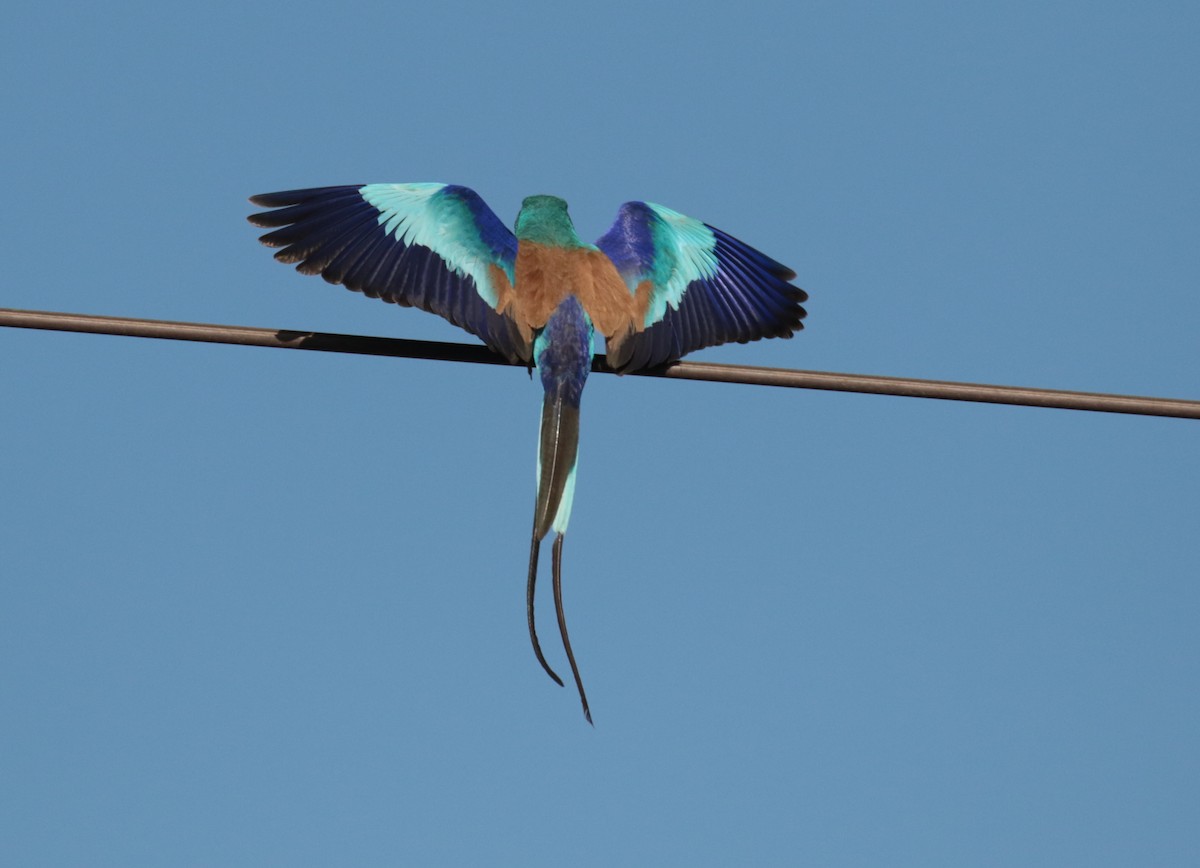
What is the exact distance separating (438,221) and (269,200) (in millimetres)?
733

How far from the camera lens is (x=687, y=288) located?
7.44m

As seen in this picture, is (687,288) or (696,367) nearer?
(696,367)

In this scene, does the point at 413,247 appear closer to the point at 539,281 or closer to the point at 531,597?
the point at 539,281

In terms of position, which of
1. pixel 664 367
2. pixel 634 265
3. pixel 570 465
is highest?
pixel 634 265

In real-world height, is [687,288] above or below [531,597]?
above

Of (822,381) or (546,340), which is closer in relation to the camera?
(822,381)

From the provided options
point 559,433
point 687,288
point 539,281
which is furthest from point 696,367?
point 687,288

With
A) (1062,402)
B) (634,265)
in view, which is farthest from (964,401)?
(634,265)

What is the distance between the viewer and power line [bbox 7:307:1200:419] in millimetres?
5656

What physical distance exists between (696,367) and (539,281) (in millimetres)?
941

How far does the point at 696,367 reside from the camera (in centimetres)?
616

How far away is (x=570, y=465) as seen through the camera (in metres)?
6.30

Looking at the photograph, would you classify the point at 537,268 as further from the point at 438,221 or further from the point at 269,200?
the point at 269,200

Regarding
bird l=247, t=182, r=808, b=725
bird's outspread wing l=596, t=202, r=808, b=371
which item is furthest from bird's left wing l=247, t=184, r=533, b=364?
bird's outspread wing l=596, t=202, r=808, b=371
